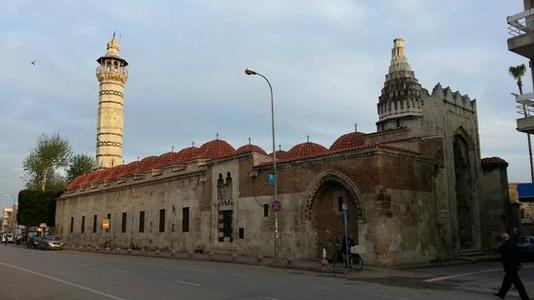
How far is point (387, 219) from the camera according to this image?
23344 millimetres

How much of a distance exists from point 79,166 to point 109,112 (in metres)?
20.4

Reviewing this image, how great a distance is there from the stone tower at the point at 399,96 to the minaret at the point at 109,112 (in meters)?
38.3

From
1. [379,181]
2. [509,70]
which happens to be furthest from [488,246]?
[509,70]

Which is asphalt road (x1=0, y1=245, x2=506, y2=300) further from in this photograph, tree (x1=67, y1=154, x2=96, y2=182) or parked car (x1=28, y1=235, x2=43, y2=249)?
tree (x1=67, y1=154, x2=96, y2=182)

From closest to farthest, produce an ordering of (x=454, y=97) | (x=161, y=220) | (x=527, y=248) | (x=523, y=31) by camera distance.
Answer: (x=523, y=31)
(x=527, y=248)
(x=454, y=97)
(x=161, y=220)

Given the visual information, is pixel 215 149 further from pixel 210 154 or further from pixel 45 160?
pixel 45 160

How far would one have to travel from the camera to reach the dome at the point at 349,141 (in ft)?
101

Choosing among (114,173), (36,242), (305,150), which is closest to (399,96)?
(305,150)

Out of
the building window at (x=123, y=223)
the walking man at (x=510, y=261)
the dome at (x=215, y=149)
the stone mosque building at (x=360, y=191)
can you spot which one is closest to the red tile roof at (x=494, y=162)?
the stone mosque building at (x=360, y=191)

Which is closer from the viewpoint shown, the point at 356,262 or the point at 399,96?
the point at 356,262

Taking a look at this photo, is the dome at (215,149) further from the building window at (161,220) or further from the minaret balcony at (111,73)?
the minaret balcony at (111,73)

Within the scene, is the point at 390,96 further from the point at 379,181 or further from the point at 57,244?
the point at 57,244

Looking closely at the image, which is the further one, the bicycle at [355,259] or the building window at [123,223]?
the building window at [123,223]

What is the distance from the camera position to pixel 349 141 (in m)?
31.4
